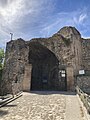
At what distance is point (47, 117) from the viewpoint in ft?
18.3

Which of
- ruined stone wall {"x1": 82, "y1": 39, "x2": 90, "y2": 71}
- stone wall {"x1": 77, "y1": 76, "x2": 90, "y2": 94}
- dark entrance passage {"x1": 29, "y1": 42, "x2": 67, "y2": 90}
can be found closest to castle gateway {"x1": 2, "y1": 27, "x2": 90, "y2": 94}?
dark entrance passage {"x1": 29, "y1": 42, "x2": 67, "y2": 90}

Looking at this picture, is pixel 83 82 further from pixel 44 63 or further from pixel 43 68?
pixel 44 63

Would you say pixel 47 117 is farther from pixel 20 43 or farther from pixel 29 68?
pixel 20 43

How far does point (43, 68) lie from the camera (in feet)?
71.7

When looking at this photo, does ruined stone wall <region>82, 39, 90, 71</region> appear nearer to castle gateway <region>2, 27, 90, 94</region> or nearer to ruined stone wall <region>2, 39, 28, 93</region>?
castle gateway <region>2, 27, 90, 94</region>

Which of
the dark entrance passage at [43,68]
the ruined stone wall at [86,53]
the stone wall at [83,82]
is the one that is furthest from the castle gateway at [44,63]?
the stone wall at [83,82]

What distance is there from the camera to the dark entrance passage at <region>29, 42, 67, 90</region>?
1995cm

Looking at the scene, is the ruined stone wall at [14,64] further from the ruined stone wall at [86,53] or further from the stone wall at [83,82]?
the ruined stone wall at [86,53]

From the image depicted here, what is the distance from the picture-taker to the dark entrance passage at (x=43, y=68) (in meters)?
20.0

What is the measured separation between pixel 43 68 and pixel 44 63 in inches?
31.5

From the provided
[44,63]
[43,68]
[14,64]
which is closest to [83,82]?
[43,68]

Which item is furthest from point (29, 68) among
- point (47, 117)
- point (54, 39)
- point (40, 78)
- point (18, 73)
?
point (47, 117)

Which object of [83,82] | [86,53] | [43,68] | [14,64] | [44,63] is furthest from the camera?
[86,53]

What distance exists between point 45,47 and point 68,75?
5.58 metres
